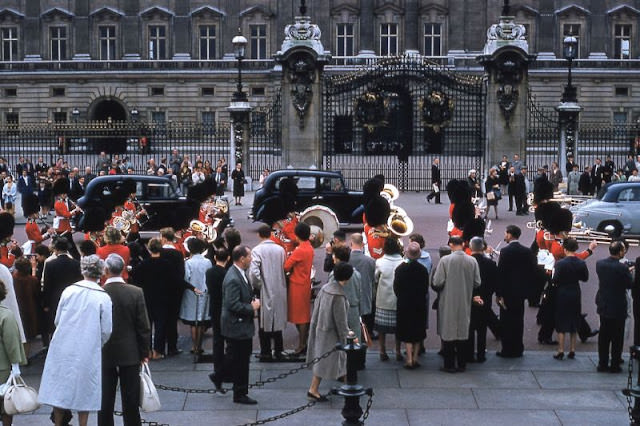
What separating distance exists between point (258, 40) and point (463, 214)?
145ft

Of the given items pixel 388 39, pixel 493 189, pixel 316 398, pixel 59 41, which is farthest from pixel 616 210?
pixel 59 41

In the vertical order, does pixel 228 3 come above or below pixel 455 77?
above

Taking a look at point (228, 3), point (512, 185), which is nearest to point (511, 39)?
point (512, 185)

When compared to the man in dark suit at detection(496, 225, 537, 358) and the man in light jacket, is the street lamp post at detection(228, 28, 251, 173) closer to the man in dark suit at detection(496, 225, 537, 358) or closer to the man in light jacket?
the man in dark suit at detection(496, 225, 537, 358)

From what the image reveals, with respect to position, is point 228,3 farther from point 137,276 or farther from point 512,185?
point 137,276

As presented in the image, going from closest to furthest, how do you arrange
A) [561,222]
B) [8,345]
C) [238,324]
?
[8,345]
[238,324]
[561,222]

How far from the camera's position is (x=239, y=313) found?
10.9m

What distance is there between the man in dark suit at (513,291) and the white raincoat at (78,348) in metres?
5.65

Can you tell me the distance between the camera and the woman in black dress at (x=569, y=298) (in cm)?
1293

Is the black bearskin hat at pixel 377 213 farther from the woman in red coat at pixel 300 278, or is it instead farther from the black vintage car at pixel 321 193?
the black vintage car at pixel 321 193

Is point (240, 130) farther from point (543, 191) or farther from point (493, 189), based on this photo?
point (543, 191)

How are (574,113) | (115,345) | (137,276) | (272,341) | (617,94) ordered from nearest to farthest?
(115,345), (137,276), (272,341), (574,113), (617,94)

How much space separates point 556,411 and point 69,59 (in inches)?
2068

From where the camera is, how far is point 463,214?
612 inches
